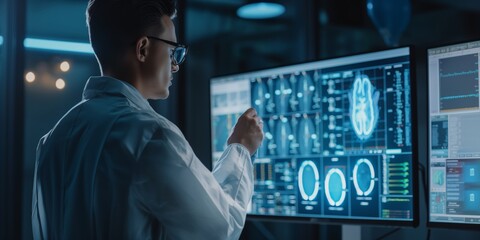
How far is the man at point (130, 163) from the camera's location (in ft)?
3.75

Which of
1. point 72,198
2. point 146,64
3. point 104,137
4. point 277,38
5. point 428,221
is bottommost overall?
point 428,221

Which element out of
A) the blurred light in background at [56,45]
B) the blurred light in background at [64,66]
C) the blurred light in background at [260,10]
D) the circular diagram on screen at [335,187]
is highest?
the blurred light in background at [260,10]

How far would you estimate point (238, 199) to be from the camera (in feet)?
4.35

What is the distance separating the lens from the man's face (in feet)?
4.30

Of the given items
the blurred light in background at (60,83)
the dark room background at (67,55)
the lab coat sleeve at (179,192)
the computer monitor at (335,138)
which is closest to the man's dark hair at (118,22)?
the lab coat sleeve at (179,192)

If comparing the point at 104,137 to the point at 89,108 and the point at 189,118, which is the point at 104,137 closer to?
the point at 89,108

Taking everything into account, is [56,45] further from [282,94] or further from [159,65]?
[159,65]

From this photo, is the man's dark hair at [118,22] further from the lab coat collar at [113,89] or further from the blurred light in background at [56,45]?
the blurred light in background at [56,45]

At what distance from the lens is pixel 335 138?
6.00 feet

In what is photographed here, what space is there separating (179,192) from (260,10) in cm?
183

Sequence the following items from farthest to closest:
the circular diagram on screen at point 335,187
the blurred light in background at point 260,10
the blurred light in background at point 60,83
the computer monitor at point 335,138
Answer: the blurred light in background at point 260,10 < the blurred light in background at point 60,83 < the circular diagram on screen at point 335,187 < the computer monitor at point 335,138

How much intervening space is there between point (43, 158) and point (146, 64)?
275mm

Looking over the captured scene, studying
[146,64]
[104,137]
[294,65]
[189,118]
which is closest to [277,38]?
[189,118]

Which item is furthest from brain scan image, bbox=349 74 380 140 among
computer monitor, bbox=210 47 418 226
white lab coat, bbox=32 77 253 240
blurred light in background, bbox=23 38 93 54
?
blurred light in background, bbox=23 38 93 54
